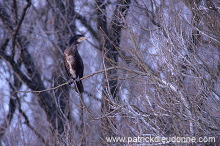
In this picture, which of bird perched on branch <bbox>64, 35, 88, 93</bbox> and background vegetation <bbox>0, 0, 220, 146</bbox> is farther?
bird perched on branch <bbox>64, 35, 88, 93</bbox>

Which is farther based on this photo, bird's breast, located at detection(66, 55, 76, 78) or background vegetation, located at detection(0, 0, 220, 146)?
bird's breast, located at detection(66, 55, 76, 78)

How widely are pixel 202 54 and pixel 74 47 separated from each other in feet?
10.3

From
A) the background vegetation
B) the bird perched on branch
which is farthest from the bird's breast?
the background vegetation

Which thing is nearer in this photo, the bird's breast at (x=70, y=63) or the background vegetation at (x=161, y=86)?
the background vegetation at (x=161, y=86)

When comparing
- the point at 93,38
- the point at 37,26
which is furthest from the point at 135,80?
the point at 37,26

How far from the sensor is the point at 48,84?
528 inches

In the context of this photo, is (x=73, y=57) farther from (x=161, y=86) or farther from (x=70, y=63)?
(x=161, y=86)

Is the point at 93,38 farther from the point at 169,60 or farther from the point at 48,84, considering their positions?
the point at 169,60

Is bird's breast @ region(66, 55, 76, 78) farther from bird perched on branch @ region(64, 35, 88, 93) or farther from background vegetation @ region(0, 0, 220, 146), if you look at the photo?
background vegetation @ region(0, 0, 220, 146)

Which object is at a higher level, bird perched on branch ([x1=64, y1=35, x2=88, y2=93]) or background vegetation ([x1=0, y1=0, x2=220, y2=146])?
bird perched on branch ([x1=64, y1=35, x2=88, y2=93])

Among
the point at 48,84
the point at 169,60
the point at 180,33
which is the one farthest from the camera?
the point at 48,84

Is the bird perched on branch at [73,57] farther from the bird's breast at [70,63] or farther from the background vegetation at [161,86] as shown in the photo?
the background vegetation at [161,86]

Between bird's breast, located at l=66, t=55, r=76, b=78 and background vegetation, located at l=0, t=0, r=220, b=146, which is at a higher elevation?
bird's breast, located at l=66, t=55, r=76, b=78

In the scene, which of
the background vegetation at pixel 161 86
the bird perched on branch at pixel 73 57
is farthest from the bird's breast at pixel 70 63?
the background vegetation at pixel 161 86
